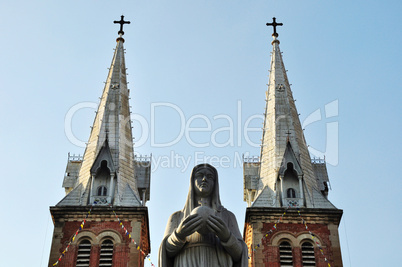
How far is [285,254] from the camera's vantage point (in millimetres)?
31391

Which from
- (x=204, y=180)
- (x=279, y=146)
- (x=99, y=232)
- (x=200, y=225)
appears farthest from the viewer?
(x=279, y=146)

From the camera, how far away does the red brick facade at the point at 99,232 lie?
31.0m

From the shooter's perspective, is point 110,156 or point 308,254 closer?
point 308,254

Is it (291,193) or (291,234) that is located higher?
(291,193)

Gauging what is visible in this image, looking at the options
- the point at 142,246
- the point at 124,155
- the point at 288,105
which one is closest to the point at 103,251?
the point at 142,246

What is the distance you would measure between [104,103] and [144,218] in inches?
320

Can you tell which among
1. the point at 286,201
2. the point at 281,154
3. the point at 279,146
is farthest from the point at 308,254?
the point at 279,146

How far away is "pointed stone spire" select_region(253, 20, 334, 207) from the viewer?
33.8 meters

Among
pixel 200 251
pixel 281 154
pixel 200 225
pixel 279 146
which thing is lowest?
pixel 200 251

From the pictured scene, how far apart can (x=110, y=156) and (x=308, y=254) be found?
31.9ft

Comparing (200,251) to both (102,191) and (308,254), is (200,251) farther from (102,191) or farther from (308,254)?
(102,191)

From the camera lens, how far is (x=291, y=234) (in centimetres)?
3173

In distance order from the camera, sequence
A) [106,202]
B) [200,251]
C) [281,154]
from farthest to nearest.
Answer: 1. [281,154]
2. [106,202]
3. [200,251]

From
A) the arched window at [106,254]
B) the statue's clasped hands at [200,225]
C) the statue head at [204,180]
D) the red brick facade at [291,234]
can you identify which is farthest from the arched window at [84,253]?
the statue's clasped hands at [200,225]
